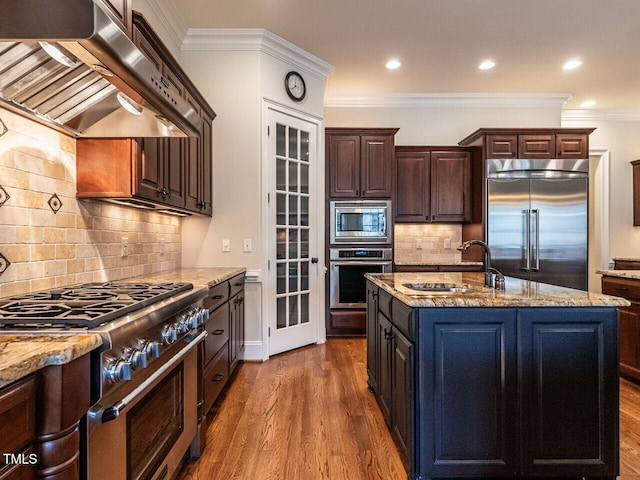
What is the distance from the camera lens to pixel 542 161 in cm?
436

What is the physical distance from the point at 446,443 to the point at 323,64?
3757 millimetres

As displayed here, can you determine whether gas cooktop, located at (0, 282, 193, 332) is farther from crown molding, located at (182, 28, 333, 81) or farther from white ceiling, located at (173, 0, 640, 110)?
crown molding, located at (182, 28, 333, 81)

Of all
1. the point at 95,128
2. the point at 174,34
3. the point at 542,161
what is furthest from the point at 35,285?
the point at 542,161

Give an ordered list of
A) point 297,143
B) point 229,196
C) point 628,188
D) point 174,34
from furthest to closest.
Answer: point 628,188, point 297,143, point 229,196, point 174,34

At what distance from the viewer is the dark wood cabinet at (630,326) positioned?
2920mm

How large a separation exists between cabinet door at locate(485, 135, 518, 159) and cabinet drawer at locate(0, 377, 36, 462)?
4750 millimetres

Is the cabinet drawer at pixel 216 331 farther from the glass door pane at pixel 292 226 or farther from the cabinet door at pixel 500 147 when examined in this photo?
the cabinet door at pixel 500 147

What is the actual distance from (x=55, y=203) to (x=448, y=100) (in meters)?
4.88

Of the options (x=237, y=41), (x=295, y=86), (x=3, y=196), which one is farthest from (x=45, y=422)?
(x=295, y=86)

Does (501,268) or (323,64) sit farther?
(501,268)

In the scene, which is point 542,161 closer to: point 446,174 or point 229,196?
point 446,174

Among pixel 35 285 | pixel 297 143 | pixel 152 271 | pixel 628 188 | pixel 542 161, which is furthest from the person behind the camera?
pixel 628 188

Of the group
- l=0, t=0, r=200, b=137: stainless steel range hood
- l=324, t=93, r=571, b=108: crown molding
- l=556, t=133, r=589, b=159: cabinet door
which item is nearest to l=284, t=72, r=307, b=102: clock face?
l=324, t=93, r=571, b=108: crown molding

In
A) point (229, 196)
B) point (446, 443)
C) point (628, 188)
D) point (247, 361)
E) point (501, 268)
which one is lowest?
point (247, 361)
